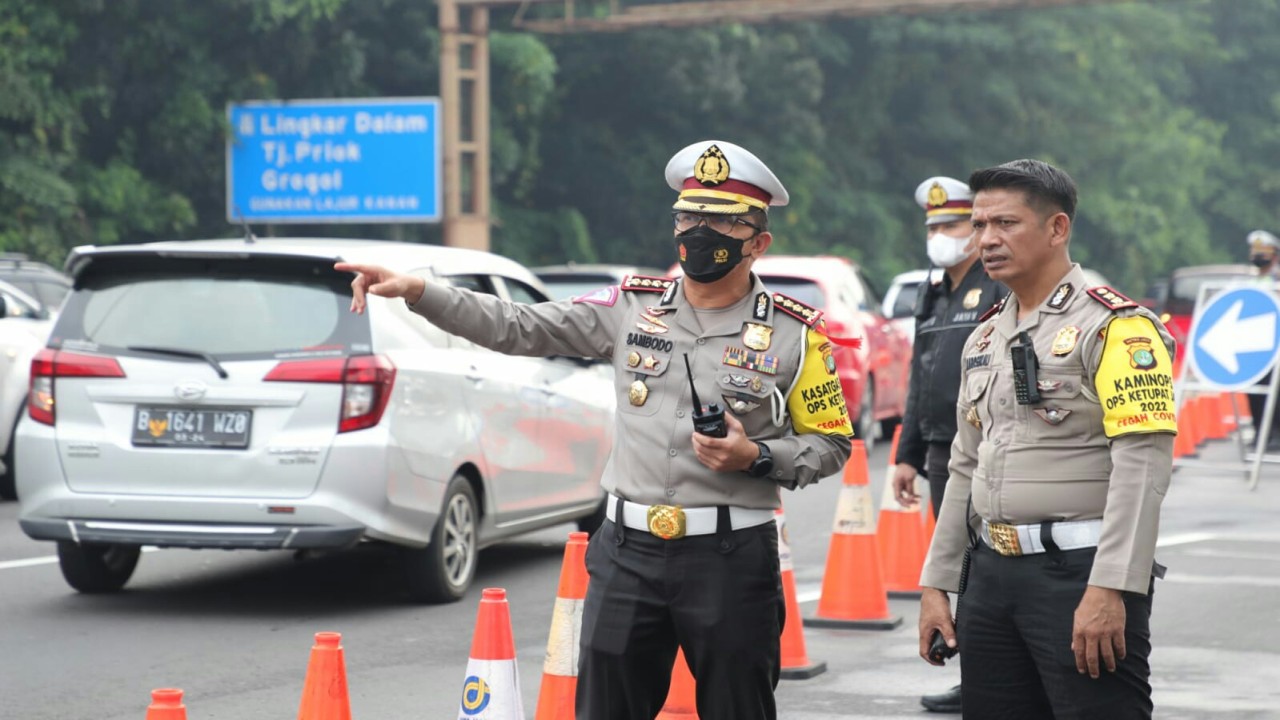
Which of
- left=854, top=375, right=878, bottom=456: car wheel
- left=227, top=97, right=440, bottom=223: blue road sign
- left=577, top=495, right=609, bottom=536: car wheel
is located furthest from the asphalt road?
left=227, top=97, right=440, bottom=223: blue road sign

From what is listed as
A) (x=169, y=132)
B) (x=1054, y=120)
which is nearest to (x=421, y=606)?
(x=169, y=132)

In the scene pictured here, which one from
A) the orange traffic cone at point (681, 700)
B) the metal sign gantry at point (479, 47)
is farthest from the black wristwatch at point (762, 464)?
the metal sign gantry at point (479, 47)

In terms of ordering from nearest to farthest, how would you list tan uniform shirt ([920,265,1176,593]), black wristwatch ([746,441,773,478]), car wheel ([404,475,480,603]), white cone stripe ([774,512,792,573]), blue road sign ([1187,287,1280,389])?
tan uniform shirt ([920,265,1176,593]) → black wristwatch ([746,441,773,478]) → white cone stripe ([774,512,792,573]) → car wheel ([404,475,480,603]) → blue road sign ([1187,287,1280,389])

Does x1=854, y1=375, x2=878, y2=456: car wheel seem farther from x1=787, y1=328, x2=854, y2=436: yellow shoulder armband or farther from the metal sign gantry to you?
x1=787, y1=328, x2=854, y2=436: yellow shoulder armband

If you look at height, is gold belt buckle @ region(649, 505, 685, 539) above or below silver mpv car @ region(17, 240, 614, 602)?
below

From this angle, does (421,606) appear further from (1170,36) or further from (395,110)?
(1170,36)

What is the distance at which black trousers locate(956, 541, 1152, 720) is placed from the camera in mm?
4242

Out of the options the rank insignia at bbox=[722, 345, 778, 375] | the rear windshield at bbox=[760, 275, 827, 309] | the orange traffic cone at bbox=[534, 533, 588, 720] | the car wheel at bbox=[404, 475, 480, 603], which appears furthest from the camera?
the rear windshield at bbox=[760, 275, 827, 309]

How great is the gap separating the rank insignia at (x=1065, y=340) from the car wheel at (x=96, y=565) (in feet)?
19.8

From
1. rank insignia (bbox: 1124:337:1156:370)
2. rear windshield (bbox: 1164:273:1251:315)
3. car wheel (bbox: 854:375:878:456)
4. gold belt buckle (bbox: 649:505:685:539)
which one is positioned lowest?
gold belt buckle (bbox: 649:505:685:539)

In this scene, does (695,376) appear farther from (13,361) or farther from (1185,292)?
(1185,292)

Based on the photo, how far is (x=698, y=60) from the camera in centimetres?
3762

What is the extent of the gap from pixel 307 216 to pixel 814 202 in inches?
630

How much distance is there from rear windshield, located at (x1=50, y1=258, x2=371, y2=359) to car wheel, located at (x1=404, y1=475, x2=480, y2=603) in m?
1.02
